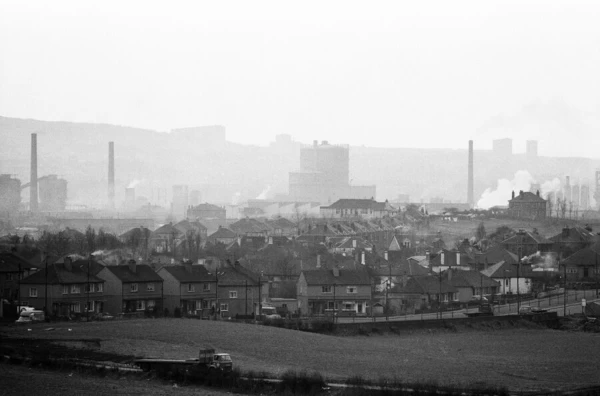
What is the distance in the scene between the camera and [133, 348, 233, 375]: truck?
29.2m

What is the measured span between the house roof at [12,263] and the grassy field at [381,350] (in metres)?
12.1

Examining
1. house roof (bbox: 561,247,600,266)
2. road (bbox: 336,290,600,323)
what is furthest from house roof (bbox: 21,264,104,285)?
house roof (bbox: 561,247,600,266)

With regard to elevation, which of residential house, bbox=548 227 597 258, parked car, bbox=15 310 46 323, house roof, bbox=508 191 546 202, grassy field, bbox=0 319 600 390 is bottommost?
grassy field, bbox=0 319 600 390

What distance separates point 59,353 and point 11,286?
18.7m

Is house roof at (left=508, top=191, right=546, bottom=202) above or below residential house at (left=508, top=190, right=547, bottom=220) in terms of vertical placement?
above

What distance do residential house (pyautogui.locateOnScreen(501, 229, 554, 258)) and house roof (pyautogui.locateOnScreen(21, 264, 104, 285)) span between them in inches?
1373

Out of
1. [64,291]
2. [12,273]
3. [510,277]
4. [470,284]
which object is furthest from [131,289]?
[510,277]

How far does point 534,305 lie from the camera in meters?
52.5

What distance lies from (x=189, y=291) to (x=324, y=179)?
141120mm

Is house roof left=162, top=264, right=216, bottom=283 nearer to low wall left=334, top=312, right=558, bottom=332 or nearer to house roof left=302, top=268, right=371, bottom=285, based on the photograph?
house roof left=302, top=268, right=371, bottom=285

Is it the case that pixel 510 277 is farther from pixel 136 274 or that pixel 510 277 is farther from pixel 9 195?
pixel 9 195

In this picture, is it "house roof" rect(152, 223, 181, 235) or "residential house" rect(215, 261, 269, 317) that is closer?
"residential house" rect(215, 261, 269, 317)

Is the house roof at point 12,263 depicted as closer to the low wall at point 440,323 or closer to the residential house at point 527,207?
the low wall at point 440,323

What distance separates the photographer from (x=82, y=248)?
241ft
